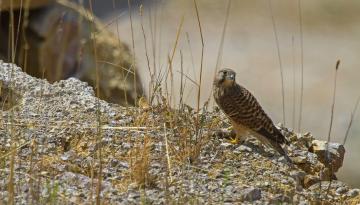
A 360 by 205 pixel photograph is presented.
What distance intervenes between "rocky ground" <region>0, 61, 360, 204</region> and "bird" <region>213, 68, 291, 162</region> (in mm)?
71

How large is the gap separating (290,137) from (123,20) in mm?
6226

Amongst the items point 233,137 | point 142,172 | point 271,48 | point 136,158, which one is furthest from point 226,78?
point 271,48

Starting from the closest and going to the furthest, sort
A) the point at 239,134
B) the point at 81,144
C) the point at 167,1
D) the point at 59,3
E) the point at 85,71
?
the point at 81,144 → the point at 239,134 → the point at 85,71 → the point at 59,3 → the point at 167,1

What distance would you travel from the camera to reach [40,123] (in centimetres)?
459

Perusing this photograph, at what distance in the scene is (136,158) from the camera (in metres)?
4.16

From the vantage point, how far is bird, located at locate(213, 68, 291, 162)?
191 inches

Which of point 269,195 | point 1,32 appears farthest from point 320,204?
point 1,32

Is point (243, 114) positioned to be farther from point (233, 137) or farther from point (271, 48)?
point (271, 48)

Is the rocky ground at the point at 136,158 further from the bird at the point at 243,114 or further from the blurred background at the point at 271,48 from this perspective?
the blurred background at the point at 271,48

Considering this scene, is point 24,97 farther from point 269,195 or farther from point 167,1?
point 167,1

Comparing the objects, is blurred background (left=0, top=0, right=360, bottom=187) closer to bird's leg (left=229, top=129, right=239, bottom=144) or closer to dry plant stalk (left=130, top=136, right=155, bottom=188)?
bird's leg (left=229, top=129, right=239, bottom=144)

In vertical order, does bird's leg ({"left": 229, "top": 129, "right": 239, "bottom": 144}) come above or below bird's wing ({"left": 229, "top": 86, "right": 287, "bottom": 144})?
below

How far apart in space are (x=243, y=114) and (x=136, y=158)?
3.64 feet

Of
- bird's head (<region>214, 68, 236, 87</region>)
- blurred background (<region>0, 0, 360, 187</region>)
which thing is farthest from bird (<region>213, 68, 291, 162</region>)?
blurred background (<region>0, 0, 360, 187</region>)
